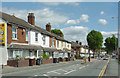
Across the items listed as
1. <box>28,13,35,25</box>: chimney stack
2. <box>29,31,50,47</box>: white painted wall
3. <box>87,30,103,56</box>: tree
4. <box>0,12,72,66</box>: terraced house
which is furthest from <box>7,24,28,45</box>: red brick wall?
<box>87,30,103,56</box>: tree

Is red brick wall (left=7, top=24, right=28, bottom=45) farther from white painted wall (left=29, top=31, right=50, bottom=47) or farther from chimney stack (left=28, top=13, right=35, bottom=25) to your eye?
chimney stack (left=28, top=13, right=35, bottom=25)

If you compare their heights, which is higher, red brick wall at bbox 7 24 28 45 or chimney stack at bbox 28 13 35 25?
chimney stack at bbox 28 13 35 25

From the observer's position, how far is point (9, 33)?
81.6 ft

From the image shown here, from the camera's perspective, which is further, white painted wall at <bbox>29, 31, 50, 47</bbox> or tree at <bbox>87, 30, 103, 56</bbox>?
tree at <bbox>87, 30, 103, 56</bbox>

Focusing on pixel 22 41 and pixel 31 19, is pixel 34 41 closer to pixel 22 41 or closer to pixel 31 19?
pixel 22 41

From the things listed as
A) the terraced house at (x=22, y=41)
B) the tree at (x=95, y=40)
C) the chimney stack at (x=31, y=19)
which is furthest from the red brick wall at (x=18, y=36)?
the tree at (x=95, y=40)

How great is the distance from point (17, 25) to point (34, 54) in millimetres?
8309

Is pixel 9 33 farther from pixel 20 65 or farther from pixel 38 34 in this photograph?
pixel 38 34

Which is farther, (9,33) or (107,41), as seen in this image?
(107,41)

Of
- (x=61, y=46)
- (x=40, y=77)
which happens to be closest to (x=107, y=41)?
(x=61, y=46)

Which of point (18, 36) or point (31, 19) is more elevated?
point (31, 19)

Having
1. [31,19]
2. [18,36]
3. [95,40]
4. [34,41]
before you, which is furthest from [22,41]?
[95,40]

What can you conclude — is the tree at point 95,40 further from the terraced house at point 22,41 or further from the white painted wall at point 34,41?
the white painted wall at point 34,41

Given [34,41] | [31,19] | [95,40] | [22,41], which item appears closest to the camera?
[22,41]
